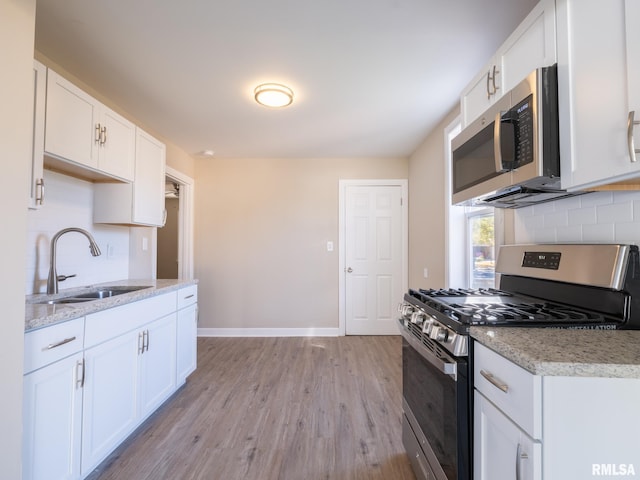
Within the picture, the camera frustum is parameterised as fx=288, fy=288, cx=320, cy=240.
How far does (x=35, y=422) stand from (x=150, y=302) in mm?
867

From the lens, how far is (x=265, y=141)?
330 centimetres

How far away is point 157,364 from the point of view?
2.05 meters

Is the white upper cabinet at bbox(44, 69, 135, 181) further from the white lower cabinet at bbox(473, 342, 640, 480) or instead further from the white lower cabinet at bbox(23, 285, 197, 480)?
the white lower cabinet at bbox(473, 342, 640, 480)

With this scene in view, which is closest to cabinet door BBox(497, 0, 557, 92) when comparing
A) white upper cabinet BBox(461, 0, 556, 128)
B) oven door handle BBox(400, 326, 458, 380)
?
white upper cabinet BBox(461, 0, 556, 128)

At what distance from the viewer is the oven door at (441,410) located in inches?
39.5

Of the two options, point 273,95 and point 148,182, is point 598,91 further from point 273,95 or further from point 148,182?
point 148,182

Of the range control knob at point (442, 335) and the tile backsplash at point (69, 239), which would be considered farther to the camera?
the tile backsplash at point (69, 239)

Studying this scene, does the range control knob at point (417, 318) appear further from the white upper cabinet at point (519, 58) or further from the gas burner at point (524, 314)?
the white upper cabinet at point (519, 58)

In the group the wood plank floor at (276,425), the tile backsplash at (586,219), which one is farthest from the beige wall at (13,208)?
the tile backsplash at (586,219)

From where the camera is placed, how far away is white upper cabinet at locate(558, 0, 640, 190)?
841 mm

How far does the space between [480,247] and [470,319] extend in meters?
1.57

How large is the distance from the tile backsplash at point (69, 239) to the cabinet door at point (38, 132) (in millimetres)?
433

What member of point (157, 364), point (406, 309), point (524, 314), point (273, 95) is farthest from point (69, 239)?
point (524, 314)

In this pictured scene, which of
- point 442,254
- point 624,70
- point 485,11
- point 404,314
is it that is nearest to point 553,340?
point 404,314
